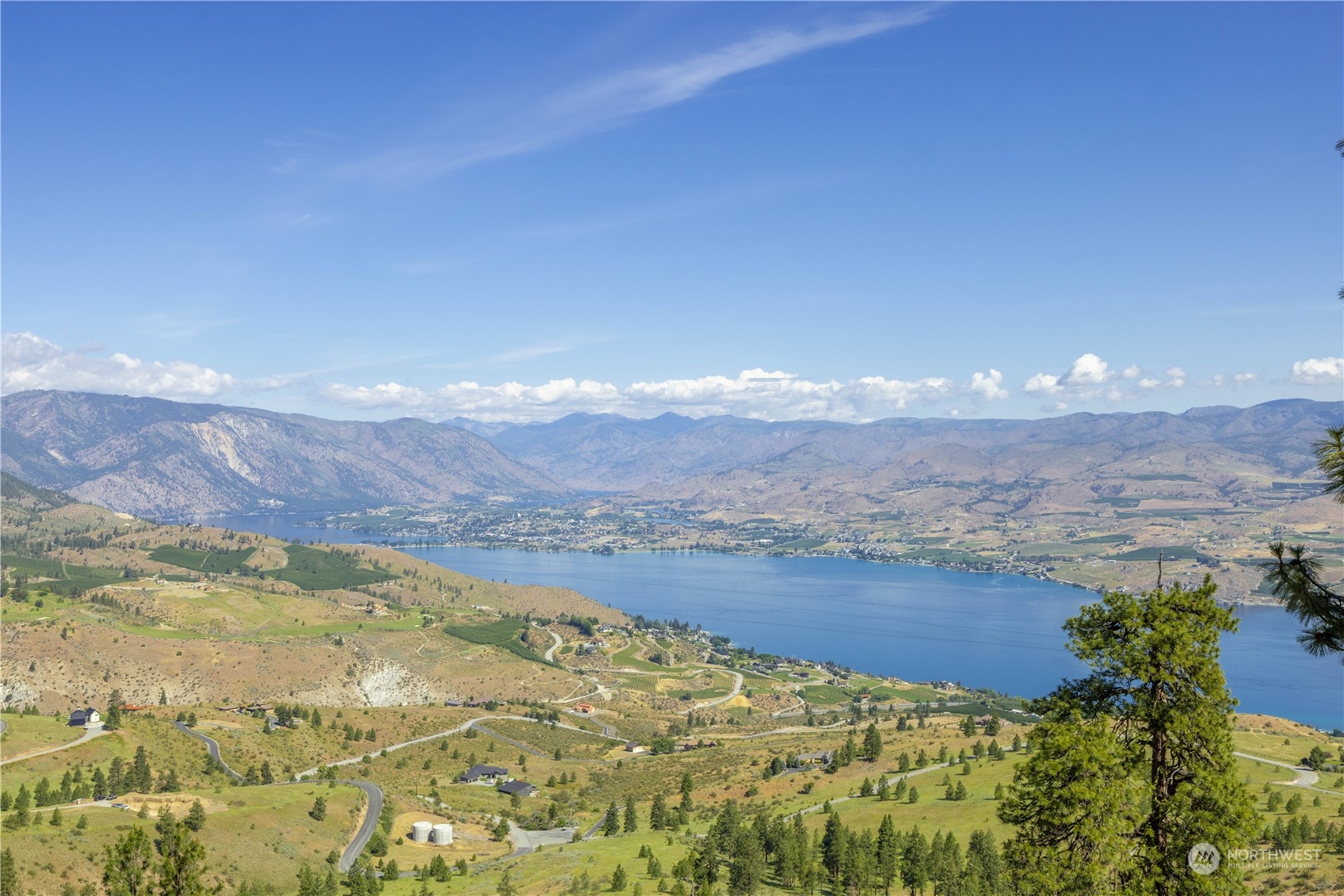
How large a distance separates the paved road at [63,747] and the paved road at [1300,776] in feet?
325

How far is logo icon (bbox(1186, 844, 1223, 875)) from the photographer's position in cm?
1555

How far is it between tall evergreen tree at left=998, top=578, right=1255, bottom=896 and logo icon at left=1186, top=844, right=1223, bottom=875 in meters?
0.09

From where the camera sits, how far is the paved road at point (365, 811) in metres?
69.3

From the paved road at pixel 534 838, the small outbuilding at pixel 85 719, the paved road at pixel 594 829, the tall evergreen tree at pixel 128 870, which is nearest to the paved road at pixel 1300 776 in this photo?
the paved road at pixel 594 829

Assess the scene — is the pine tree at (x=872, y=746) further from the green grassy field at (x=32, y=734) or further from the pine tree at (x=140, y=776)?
the green grassy field at (x=32, y=734)

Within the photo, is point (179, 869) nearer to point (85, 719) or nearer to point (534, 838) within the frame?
point (534, 838)

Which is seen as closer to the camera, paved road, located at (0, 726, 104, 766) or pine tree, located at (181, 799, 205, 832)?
pine tree, located at (181, 799, 205, 832)

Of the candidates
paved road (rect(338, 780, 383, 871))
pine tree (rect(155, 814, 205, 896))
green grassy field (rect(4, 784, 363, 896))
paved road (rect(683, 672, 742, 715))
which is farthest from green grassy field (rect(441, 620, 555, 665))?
pine tree (rect(155, 814, 205, 896))

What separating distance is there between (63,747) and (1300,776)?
108 meters

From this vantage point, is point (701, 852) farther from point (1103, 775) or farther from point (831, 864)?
point (1103, 775)

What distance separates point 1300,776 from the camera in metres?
75.0

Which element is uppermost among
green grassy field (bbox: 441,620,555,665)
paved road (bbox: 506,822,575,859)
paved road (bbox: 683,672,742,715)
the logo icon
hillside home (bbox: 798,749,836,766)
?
the logo icon

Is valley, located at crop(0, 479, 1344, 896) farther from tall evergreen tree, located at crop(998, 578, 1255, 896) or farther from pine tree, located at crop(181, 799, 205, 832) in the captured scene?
tall evergreen tree, located at crop(998, 578, 1255, 896)

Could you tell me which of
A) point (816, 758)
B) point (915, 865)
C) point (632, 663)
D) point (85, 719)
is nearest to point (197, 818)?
point (915, 865)
